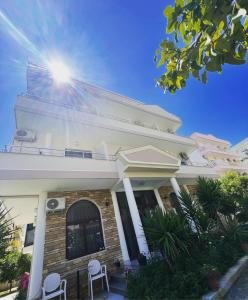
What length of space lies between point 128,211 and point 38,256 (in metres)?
4.88

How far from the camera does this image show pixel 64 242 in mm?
7000

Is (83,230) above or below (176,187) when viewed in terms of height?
below

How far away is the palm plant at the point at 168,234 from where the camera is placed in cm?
491

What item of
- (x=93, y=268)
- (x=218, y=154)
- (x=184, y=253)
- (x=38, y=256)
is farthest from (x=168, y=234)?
(x=218, y=154)

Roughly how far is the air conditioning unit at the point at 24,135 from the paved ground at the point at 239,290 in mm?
9617

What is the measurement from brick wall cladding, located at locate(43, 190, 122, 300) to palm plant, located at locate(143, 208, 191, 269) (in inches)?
131

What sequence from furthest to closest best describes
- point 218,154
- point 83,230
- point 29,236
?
point 218,154 → point 29,236 → point 83,230

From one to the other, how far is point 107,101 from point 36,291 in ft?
41.0

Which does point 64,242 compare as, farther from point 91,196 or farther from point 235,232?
point 235,232

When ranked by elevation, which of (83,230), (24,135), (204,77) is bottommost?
(83,230)

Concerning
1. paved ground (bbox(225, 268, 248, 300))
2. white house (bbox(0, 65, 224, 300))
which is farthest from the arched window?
paved ground (bbox(225, 268, 248, 300))

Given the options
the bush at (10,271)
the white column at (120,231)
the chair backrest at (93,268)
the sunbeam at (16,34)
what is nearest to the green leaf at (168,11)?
the sunbeam at (16,34)

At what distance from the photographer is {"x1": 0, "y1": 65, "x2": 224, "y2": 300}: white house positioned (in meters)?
6.43

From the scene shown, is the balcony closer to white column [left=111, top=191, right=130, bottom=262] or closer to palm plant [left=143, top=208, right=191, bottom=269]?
white column [left=111, top=191, right=130, bottom=262]
